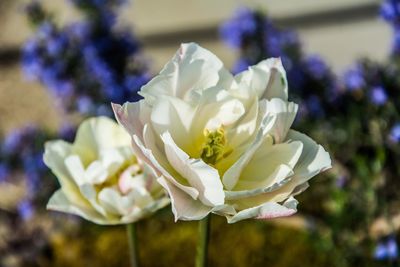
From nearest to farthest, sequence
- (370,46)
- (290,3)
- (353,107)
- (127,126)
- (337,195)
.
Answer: (127,126) → (337,195) → (353,107) → (370,46) → (290,3)

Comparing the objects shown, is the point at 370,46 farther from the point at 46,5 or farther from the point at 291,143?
the point at 291,143

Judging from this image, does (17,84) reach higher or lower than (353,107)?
lower

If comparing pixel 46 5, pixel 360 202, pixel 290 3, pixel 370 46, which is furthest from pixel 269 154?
pixel 46 5

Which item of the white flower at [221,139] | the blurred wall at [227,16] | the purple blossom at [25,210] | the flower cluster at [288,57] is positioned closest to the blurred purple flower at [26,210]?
the purple blossom at [25,210]

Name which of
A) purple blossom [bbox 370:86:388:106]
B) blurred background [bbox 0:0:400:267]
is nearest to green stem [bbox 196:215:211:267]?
blurred background [bbox 0:0:400:267]

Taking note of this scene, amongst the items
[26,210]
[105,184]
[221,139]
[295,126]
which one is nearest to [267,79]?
[221,139]

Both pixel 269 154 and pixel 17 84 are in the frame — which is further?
pixel 17 84
